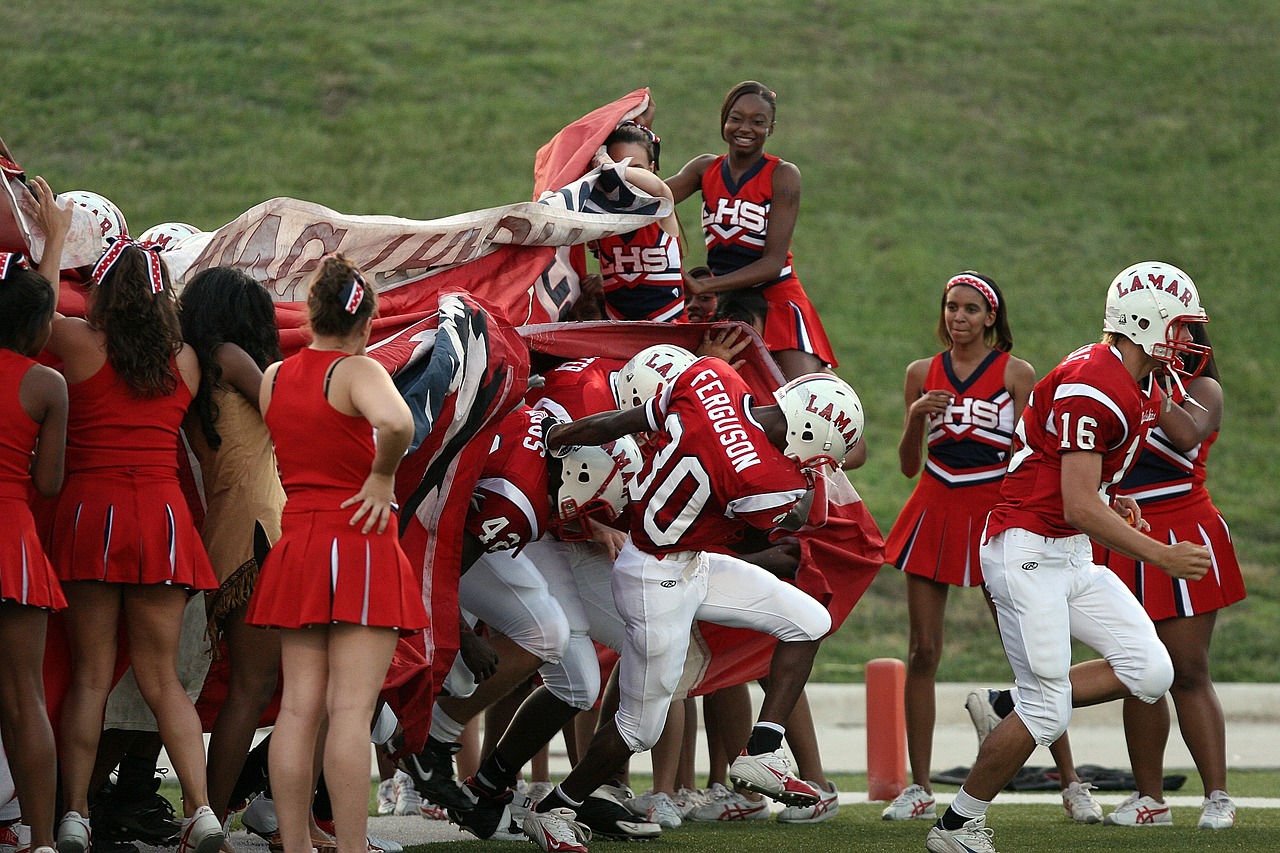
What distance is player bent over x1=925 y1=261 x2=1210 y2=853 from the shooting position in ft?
17.6

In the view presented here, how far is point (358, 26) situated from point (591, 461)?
19001 millimetres

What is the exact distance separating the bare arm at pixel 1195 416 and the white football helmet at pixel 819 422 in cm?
148

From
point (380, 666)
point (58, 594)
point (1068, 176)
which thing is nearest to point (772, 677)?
point (380, 666)

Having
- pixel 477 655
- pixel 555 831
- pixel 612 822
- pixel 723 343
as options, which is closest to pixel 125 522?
pixel 477 655

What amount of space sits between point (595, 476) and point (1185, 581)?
8.17 ft

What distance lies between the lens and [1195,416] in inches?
259

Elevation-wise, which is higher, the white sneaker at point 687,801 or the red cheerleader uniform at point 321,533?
the red cheerleader uniform at point 321,533

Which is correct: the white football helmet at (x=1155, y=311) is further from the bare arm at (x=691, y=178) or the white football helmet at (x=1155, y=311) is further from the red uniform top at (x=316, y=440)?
the red uniform top at (x=316, y=440)

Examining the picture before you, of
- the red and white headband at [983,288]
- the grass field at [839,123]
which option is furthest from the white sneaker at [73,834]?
the grass field at [839,123]

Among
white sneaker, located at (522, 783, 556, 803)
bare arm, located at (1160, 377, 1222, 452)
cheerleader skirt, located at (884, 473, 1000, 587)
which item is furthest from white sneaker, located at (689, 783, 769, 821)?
bare arm, located at (1160, 377, 1222, 452)

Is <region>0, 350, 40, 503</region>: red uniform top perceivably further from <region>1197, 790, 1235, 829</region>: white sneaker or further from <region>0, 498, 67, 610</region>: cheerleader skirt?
<region>1197, 790, 1235, 829</region>: white sneaker

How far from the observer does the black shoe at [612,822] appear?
20.2ft

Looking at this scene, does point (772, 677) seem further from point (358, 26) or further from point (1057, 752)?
point (358, 26)

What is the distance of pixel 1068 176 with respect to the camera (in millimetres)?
20984
